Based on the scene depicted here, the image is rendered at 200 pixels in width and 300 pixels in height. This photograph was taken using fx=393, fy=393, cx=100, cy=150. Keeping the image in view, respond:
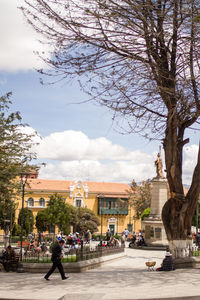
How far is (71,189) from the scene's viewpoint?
227ft

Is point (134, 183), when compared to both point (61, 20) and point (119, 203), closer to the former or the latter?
point (119, 203)

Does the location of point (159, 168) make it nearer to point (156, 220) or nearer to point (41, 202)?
point (156, 220)

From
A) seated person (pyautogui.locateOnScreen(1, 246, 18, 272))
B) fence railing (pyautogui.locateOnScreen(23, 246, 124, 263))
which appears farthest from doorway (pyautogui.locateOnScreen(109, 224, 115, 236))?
seated person (pyautogui.locateOnScreen(1, 246, 18, 272))

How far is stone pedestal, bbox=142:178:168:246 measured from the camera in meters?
30.4

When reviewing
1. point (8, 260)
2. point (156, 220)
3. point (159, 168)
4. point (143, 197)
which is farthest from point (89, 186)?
point (8, 260)

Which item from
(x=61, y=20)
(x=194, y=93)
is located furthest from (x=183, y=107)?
(x=61, y=20)

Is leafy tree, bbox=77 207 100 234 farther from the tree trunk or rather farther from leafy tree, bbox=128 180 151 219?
the tree trunk

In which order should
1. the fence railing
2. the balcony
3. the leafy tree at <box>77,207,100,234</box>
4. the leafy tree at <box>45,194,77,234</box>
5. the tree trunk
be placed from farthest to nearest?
the balcony < the leafy tree at <box>77,207,100,234</box> < the leafy tree at <box>45,194,77,234</box> < the fence railing < the tree trunk

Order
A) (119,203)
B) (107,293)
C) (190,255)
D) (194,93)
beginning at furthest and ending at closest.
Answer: (119,203), (190,255), (194,93), (107,293)

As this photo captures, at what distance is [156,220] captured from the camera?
30906 mm

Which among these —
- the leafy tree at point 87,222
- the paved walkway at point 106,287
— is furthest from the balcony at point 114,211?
the paved walkway at point 106,287

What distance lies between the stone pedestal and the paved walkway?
57.3 feet

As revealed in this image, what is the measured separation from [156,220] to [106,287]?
69.2 feet

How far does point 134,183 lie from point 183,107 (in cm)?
4328
